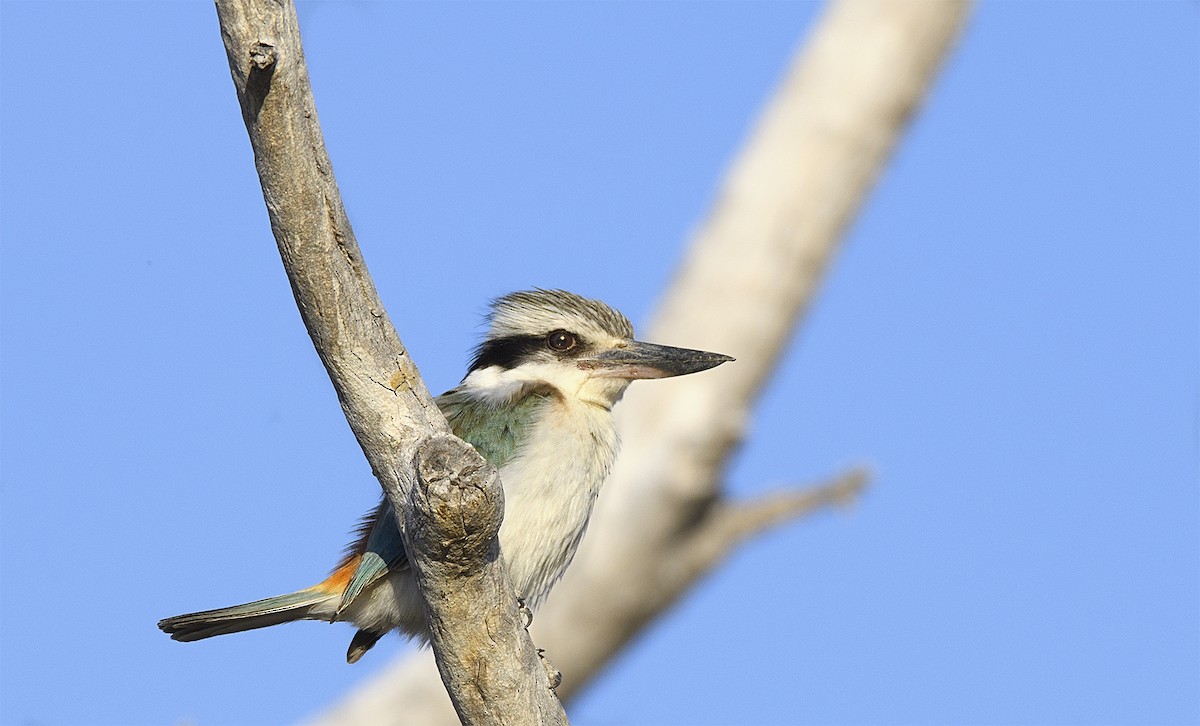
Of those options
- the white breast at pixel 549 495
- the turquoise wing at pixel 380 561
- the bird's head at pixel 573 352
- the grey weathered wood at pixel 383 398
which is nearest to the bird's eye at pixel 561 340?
the bird's head at pixel 573 352

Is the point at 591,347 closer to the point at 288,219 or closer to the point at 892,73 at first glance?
the point at 288,219

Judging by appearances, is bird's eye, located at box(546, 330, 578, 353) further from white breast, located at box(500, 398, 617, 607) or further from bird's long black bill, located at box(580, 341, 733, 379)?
white breast, located at box(500, 398, 617, 607)

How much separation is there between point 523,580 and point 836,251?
13.9ft

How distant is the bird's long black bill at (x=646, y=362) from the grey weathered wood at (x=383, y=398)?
199cm

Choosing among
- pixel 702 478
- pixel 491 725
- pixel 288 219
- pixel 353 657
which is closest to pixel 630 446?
pixel 702 478

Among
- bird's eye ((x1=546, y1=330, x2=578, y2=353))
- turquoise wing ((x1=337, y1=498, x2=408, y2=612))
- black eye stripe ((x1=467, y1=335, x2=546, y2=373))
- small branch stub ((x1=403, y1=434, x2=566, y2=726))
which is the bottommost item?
small branch stub ((x1=403, y1=434, x2=566, y2=726))

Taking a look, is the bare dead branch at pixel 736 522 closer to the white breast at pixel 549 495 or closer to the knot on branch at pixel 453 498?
the white breast at pixel 549 495

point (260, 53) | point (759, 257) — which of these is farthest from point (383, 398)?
point (759, 257)

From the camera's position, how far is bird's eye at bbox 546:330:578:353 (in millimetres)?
5719

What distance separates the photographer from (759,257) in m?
8.42

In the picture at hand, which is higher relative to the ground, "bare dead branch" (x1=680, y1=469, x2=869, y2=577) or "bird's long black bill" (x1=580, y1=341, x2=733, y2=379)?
"bare dead branch" (x1=680, y1=469, x2=869, y2=577)

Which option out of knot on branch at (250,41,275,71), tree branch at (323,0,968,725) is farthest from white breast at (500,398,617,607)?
tree branch at (323,0,968,725)

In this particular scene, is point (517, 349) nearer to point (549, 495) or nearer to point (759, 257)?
point (549, 495)

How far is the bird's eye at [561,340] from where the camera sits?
5719mm
